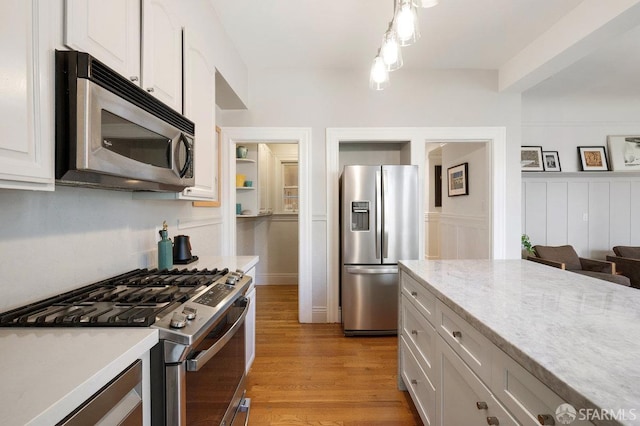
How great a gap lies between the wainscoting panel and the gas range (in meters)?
4.58

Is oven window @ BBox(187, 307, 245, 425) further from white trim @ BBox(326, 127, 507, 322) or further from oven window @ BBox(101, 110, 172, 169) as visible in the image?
white trim @ BBox(326, 127, 507, 322)

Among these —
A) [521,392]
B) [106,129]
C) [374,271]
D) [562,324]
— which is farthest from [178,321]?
[374,271]

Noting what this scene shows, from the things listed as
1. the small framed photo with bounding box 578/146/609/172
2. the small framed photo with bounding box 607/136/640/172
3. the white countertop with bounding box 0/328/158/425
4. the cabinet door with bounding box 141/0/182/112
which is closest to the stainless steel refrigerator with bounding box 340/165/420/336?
the cabinet door with bounding box 141/0/182/112

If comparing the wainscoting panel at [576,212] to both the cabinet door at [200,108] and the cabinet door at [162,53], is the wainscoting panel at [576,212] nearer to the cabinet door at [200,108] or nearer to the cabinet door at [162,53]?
the cabinet door at [200,108]

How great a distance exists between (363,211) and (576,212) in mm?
3610

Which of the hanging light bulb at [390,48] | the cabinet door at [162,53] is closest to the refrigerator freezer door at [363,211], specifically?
the hanging light bulb at [390,48]

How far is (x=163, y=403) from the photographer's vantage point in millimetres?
859

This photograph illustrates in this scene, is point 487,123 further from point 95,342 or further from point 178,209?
point 95,342

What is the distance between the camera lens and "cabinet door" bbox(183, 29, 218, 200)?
1.73 m

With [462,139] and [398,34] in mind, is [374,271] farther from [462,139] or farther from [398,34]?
[398,34]

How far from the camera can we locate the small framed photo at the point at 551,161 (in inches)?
167

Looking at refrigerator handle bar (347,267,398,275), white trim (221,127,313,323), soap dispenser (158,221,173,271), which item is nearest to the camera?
soap dispenser (158,221,173,271)

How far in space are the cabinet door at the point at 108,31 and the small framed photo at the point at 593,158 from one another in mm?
5487

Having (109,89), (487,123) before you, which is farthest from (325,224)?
(109,89)
